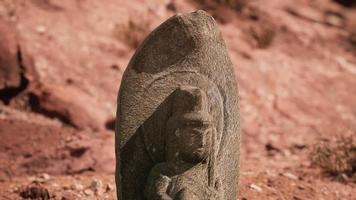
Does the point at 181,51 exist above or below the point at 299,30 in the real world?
above

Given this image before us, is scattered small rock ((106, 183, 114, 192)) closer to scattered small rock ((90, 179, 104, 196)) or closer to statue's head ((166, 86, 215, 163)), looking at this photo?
scattered small rock ((90, 179, 104, 196))

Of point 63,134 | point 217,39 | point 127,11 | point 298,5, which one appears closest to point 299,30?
point 298,5

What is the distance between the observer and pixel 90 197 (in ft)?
16.2

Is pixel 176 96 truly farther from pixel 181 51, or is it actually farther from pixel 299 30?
pixel 299 30

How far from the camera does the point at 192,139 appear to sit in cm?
330

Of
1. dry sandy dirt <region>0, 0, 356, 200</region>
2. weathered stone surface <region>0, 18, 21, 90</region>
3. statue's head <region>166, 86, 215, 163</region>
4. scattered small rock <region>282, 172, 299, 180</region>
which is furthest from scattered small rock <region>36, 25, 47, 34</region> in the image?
statue's head <region>166, 86, 215, 163</region>

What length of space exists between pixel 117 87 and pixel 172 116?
401cm

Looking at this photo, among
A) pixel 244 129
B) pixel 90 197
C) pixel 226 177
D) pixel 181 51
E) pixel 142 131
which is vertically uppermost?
pixel 181 51

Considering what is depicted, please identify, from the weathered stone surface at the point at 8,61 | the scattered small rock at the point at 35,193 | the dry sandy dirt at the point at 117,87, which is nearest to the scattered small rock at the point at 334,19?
the dry sandy dirt at the point at 117,87

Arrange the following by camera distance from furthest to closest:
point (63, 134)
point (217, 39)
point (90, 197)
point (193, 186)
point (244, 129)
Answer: point (244, 129)
point (63, 134)
point (90, 197)
point (217, 39)
point (193, 186)

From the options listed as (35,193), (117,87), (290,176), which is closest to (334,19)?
(117,87)

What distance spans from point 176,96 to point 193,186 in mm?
453

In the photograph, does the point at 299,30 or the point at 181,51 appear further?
the point at 299,30

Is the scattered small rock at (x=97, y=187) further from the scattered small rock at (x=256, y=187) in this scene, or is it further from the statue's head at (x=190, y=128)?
the statue's head at (x=190, y=128)
